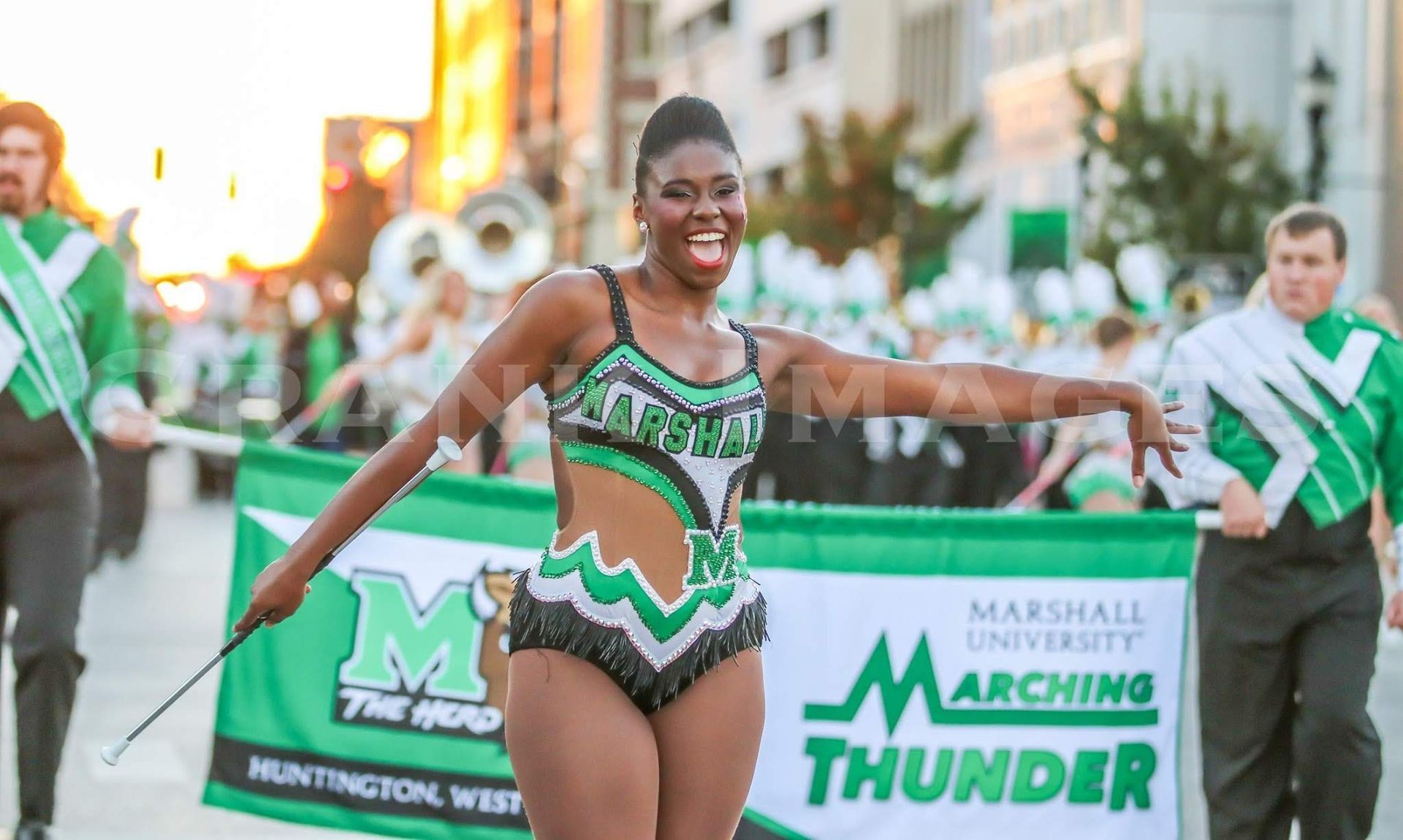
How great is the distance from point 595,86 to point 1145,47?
162 feet

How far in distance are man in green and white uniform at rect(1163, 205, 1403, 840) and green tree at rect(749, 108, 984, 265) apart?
148 ft

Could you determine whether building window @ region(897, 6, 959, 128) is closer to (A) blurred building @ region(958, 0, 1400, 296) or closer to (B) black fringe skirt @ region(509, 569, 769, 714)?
(A) blurred building @ region(958, 0, 1400, 296)

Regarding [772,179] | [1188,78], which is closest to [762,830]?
[1188,78]

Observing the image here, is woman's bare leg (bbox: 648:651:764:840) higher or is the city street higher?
woman's bare leg (bbox: 648:651:764:840)

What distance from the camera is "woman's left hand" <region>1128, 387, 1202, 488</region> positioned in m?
4.91

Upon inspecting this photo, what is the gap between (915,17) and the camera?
6356 centimetres

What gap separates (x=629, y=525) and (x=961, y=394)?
89 cm

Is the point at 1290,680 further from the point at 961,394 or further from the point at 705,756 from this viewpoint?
the point at 705,756

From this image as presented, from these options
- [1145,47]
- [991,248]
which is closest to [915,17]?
[991,248]

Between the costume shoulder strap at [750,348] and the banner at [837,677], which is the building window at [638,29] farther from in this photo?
the costume shoulder strap at [750,348]

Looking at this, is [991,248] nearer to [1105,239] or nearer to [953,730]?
[1105,239]

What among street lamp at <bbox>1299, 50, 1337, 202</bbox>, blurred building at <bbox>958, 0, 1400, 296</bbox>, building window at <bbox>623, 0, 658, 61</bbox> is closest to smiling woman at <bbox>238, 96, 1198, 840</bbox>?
street lamp at <bbox>1299, 50, 1337, 202</bbox>

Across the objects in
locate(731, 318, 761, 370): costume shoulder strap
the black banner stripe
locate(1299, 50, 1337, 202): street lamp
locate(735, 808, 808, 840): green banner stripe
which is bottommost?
locate(735, 808, 808, 840): green banner stripe

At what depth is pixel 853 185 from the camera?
173 ft
